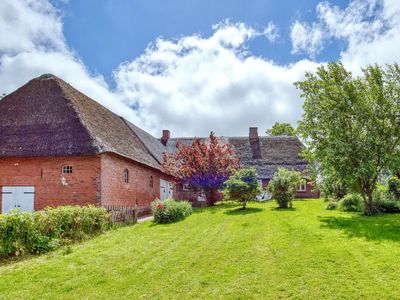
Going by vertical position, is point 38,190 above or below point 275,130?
below

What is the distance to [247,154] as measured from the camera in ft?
125

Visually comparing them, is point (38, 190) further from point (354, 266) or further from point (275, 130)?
point (275, 130)

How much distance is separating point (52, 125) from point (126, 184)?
536 centimetres

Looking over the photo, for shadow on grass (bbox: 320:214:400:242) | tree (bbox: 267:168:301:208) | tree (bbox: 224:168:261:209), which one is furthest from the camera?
tree (bbox: 267:168:301:208)

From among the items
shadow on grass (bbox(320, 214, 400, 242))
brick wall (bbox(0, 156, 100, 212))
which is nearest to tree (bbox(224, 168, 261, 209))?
shadow on grass (bbox(320, 214, 400, 242))

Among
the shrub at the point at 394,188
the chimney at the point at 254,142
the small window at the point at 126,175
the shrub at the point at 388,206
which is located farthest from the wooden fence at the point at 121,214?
the chimney at the point at 254,142

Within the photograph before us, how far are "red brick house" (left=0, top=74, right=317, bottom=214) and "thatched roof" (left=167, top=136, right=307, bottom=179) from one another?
1542 cm

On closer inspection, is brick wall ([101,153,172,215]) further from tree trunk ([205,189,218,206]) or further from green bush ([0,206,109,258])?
green bush ([0,206,109,258])

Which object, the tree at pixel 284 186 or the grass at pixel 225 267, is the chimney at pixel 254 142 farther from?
the grass at pixel 225 267

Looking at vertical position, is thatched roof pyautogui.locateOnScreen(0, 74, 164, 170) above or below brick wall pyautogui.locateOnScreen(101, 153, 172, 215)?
above

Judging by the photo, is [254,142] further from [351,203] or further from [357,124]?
[357,124]

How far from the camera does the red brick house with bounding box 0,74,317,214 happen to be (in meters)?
18.2

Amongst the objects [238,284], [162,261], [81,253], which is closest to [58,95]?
[81,253]

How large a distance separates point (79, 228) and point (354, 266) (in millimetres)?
8860
